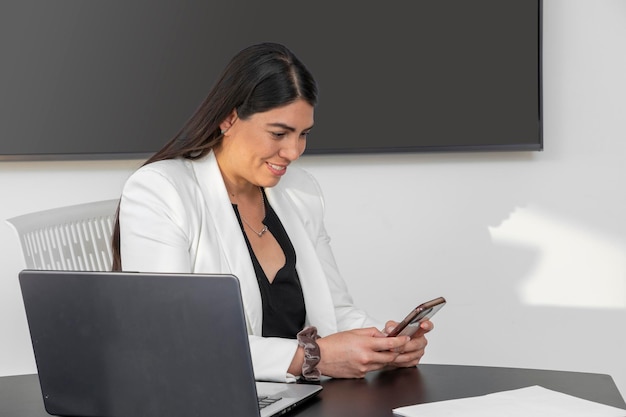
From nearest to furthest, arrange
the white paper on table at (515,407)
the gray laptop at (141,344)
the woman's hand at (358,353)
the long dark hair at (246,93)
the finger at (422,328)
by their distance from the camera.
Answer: the gray laptop at (141,344), the white paper on table at (515,407), the woman's hand at (358,353), the finger at (422,328), the long dark hair at (246,93)

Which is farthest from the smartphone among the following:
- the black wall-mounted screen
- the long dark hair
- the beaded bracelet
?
the black wall-mounted screen

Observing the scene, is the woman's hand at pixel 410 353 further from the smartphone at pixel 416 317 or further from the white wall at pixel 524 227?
the white wall at pixel 524 227

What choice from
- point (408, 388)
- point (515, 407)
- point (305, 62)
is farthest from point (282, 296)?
point (305, 62)

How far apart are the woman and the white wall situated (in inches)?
Answer: 30.3

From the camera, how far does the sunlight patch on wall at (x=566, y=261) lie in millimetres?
2820

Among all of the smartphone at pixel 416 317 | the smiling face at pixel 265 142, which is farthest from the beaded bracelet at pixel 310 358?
the smiling face at pixel 265 142

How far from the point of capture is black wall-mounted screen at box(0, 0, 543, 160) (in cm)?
277

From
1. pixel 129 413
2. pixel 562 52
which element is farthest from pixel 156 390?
pixel 562 52

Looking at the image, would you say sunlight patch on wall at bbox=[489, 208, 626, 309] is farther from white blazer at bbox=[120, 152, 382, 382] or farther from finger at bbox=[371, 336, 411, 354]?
finger at bbox=[371, 336, 411, 354]

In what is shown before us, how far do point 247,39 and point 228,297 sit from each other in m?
1.87

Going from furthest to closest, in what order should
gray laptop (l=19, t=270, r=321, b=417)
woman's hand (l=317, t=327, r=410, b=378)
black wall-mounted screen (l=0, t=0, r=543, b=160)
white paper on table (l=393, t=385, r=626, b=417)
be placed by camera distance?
black wall-mounted screen (l=0, t=0, r=543, b=160), woman's hand (l=317, t=327, r=410, b=378), white paper on table (l=393, t=385, r=626, b=417), gray laptop (l=19, t=270, r=321, b=417)

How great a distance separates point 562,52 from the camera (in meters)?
2.78

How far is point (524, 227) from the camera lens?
2.88m

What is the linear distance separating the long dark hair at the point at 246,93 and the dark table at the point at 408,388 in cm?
57
